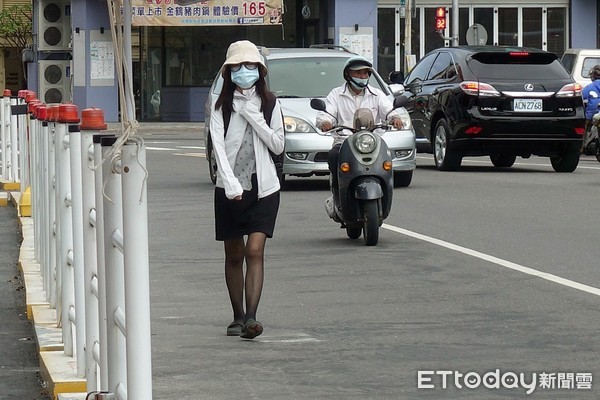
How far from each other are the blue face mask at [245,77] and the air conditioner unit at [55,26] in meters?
37.1

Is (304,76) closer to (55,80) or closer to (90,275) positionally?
(90,275)

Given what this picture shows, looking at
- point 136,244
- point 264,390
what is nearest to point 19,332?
point 264,390

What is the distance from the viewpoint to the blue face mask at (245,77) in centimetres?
840

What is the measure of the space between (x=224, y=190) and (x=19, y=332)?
1540 millimetres

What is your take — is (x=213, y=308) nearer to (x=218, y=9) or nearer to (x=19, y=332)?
(x=19, y=332)

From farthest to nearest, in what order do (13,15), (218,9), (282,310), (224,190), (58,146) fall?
(13,15), (218,9), (282,310), (224,190), (58,146)

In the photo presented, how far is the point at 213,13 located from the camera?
42312mm

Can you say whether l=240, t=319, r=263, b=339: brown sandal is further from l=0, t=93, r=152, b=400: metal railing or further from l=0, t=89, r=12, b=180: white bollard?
l=0, t=89, r=12, b=180: white bollard

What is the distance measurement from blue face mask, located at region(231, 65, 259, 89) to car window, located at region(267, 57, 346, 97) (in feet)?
32.3

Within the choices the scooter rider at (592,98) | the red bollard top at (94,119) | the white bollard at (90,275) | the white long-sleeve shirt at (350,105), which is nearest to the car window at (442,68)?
the scooter rider at (592,98)

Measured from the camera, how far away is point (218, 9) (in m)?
42.3

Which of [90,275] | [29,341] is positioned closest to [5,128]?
[29,341]

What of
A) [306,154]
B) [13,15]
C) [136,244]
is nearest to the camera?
[136,244]

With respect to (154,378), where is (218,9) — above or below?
above
